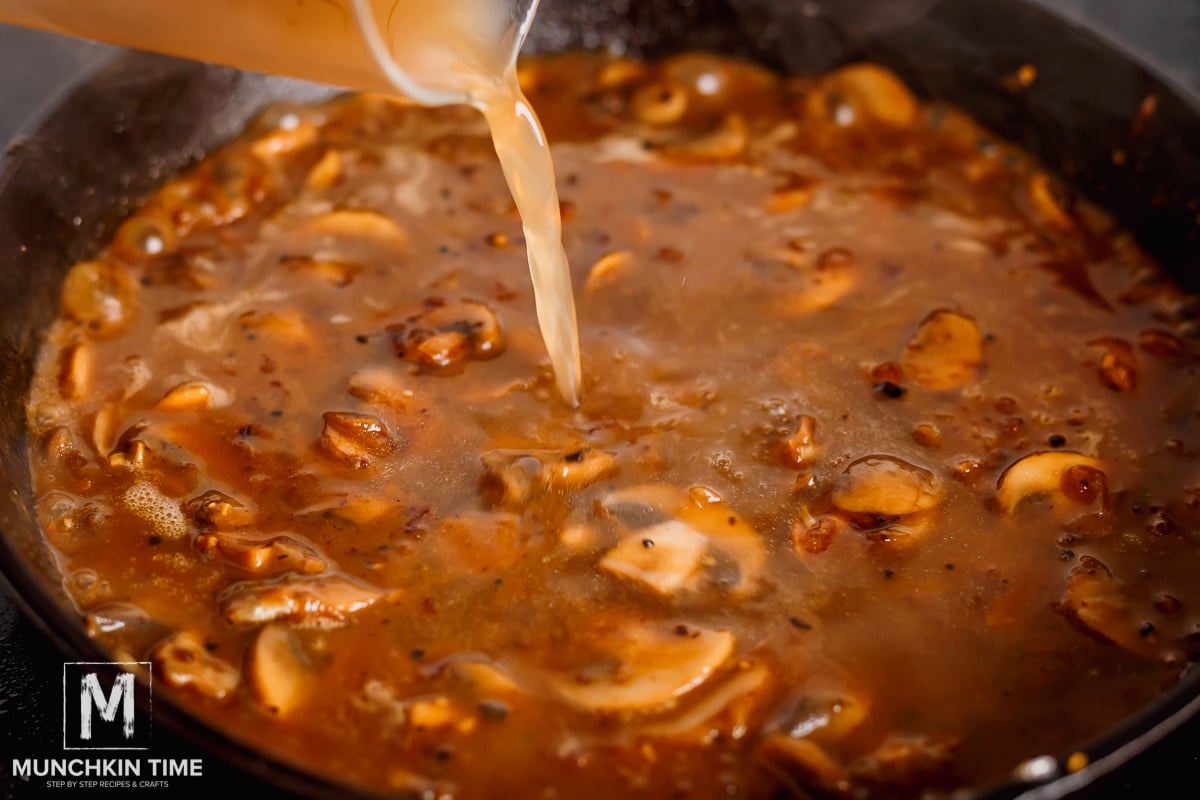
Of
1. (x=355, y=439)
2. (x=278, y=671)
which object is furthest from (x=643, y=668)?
(x=355, y=439)

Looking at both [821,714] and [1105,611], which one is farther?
[1105,611]

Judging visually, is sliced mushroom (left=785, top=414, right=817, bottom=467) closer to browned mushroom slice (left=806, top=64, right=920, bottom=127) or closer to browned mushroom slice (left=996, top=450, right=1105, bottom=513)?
browned mushroom slice (left=996, top=450, right=1105, bottom=513)

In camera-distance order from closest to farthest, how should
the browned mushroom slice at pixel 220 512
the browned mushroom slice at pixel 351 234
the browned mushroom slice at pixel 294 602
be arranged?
1. the browned mushroom slice at pixel 294 602
2. the browned mushroom slice at pixel 220 512
3. the browned mushroom slice at pixel 351 234

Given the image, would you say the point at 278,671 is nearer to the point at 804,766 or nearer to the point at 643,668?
the point at 643,668

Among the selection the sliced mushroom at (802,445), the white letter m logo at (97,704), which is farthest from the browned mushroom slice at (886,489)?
the white letter m logo at (97,704)

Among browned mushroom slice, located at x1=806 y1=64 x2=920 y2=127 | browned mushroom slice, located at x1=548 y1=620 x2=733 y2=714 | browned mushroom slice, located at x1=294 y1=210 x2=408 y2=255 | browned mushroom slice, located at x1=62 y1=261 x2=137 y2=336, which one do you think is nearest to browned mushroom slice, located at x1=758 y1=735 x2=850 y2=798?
browned mushroom slice, located at x1=548 y1=620 x2=733 y2=714

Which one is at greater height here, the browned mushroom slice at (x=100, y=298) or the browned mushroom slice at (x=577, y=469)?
the browned mushroom slice at (x=577, y=469)

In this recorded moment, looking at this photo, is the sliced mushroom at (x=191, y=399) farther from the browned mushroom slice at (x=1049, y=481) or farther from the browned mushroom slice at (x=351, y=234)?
the browned mushroom slice at (x=1049, y=481)
